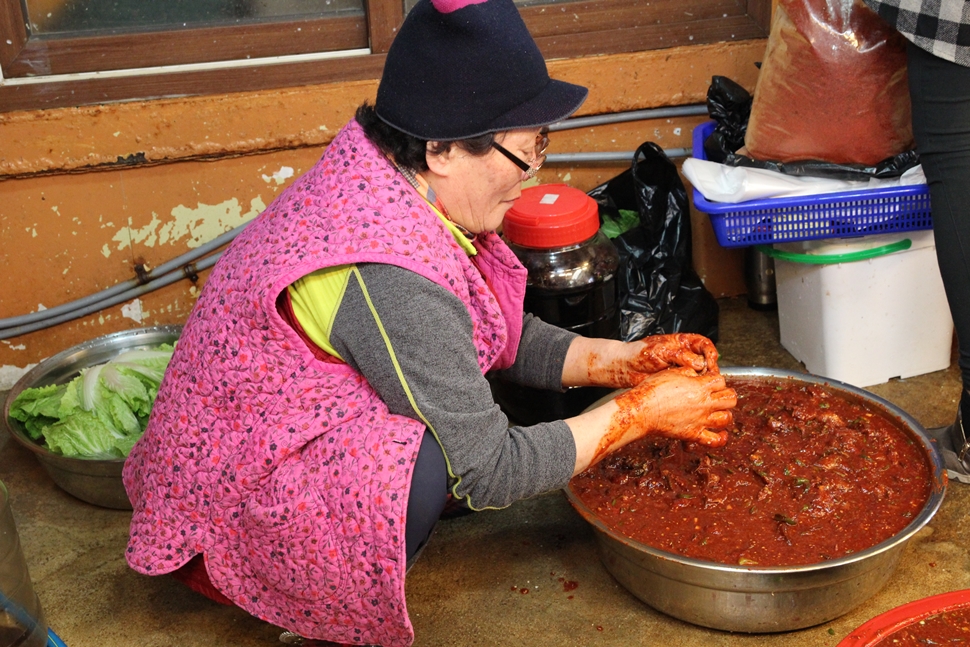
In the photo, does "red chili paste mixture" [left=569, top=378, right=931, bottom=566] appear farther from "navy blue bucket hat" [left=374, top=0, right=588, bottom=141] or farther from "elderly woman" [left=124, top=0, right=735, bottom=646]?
"navy blue bucket hat" [left=374, top=0, right=588, bottom=141]

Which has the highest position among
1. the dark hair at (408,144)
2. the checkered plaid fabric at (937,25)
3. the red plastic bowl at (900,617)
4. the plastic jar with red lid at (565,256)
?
the checkered plaid fabric at (937,25)

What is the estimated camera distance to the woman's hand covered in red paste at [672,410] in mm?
1981

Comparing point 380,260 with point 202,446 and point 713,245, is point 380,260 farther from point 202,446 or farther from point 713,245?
point 713,245

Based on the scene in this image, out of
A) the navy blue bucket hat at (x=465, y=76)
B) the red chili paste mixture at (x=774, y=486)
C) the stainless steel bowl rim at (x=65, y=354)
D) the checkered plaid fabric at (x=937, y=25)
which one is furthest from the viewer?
the stainless steel bowl rim at (x=65, y=354)

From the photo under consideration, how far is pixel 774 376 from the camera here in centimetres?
264

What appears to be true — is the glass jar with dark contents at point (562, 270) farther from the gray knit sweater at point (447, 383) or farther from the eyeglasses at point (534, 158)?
the gray knit sweater at point (447, 383)

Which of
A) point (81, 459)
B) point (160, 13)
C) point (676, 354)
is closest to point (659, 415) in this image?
point (676, 354)

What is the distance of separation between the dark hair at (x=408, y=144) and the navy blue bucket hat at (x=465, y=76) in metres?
0.03

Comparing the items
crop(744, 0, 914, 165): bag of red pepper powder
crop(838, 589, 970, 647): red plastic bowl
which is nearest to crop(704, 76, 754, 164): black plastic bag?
crop(744, 0, 914, 165): bag of red pepper powder

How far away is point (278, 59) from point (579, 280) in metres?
1.38

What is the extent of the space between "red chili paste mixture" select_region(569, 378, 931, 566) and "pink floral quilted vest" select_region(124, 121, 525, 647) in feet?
2.03

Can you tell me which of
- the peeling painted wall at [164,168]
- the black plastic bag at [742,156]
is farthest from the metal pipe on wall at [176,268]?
the black plastic bag at [742,156]

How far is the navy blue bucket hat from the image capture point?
172 cm

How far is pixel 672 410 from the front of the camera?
6.59ft
